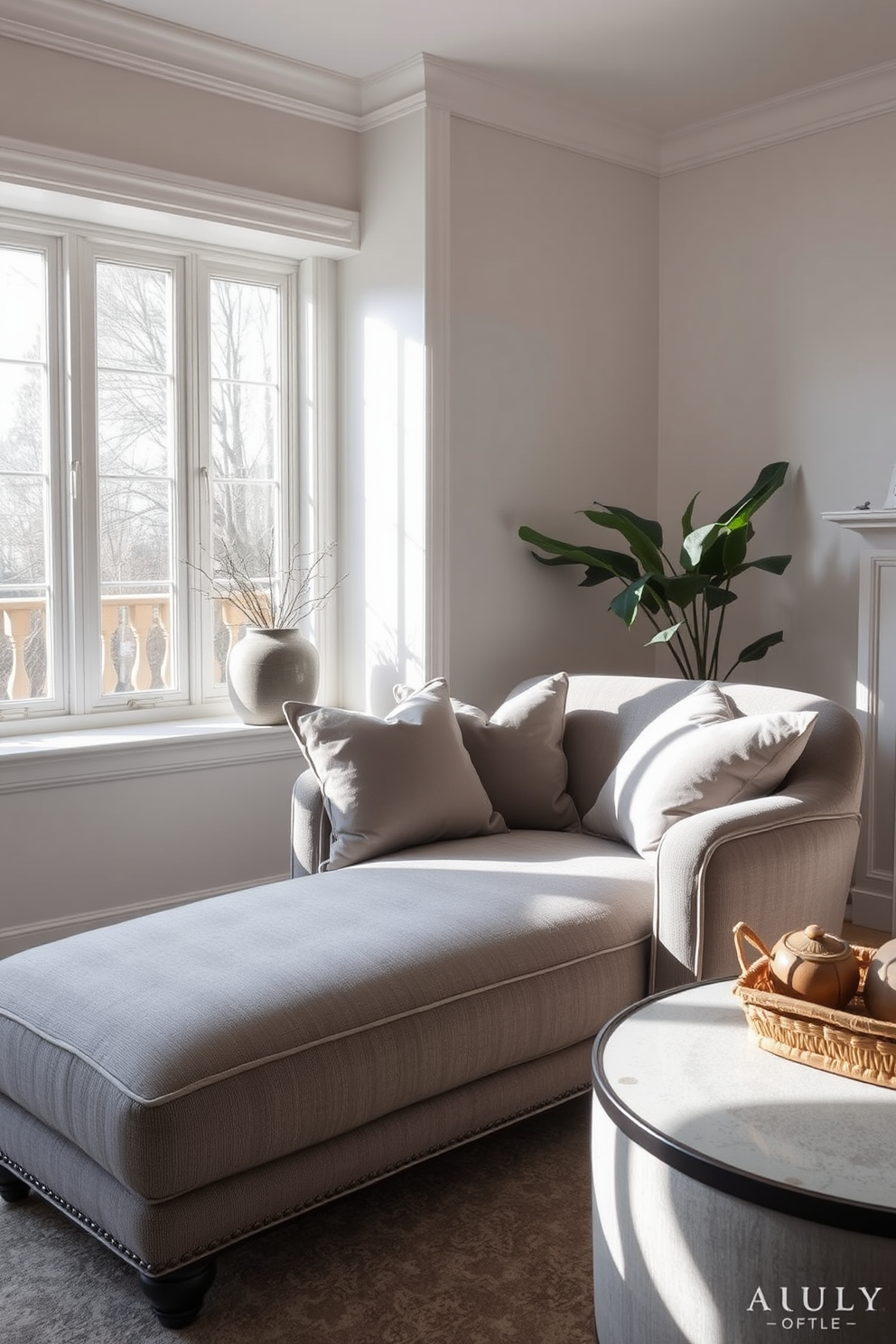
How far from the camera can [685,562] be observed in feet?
12.4

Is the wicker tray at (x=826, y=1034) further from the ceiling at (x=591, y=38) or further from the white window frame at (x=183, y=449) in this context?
the ceiling at (x=591, y=38)

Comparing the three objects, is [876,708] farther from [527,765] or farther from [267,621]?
[267,621]

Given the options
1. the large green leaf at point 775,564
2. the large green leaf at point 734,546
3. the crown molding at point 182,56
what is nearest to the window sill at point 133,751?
the large green leaf at point 734,546

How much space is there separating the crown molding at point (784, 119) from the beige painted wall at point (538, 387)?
0.51ft

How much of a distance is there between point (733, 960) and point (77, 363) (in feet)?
8.39

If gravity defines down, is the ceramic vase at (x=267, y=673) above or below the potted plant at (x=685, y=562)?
below

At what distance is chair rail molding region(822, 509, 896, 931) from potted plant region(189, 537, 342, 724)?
1.65 metres

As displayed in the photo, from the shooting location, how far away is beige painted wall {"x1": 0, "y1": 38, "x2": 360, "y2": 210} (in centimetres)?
321

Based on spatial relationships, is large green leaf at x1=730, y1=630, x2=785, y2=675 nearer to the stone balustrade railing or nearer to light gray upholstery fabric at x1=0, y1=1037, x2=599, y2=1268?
the stone balustrade railing

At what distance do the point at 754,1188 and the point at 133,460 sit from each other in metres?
3.03

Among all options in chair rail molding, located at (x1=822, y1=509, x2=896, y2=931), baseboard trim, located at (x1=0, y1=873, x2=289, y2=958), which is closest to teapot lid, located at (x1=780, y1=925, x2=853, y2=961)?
baseboard trim, located at (x1=0, y1=873, x2=289, y2=958)

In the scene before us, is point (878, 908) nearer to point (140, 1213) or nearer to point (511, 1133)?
point (511, 1133)

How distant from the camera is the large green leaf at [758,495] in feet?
12.2

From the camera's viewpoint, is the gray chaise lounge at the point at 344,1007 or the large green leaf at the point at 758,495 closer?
the gray chaise lounge at the point at 344,1007
